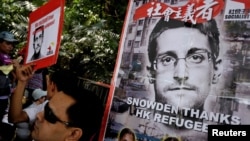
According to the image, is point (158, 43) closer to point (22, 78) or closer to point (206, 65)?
point (206, 65)

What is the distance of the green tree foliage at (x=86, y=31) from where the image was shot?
5.73 metres

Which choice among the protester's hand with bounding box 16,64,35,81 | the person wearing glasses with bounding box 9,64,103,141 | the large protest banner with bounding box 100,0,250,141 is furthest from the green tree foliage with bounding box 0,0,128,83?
the person wearing glasses with bounding box 9,64,103,141

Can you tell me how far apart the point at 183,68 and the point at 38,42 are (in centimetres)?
123

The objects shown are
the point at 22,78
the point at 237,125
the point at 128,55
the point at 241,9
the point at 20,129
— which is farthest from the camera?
the point at 20,129

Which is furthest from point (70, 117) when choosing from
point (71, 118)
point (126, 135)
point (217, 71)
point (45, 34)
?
point (45, 34)

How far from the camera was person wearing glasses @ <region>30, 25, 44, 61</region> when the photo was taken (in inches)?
95.9

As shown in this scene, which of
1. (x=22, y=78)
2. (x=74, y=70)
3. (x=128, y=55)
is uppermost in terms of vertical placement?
(x=74, y=70)

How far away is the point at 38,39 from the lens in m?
2.48

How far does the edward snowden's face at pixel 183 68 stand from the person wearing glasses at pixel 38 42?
977 millimetres

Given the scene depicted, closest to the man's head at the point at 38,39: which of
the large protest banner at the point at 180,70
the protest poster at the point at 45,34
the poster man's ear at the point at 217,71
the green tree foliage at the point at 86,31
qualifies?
the protest poster at the point at 45,34

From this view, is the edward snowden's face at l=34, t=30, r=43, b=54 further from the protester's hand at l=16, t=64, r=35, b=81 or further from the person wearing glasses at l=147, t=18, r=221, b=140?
the person wearing glasses at l=147, t=18, r=221, b=140

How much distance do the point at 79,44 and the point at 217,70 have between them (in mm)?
4596

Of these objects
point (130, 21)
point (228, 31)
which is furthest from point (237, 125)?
point (130, 21)

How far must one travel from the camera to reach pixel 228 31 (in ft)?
5.62
